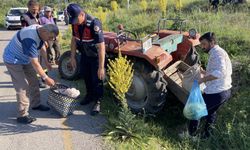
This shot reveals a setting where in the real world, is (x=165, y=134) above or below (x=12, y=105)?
below

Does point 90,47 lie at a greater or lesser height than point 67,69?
greater

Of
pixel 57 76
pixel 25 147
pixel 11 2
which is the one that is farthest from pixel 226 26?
pixel 11 2

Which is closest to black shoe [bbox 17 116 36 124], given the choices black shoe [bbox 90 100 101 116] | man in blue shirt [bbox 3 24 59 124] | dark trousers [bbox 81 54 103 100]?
man in blue shirt [bbox 3 24 59 124]

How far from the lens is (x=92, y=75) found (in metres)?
6.83

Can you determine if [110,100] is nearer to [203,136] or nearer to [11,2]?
[203,136]

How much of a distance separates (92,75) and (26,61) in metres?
1.26

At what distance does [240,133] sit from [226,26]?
6.90m

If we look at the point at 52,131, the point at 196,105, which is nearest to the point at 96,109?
the point at 52,131

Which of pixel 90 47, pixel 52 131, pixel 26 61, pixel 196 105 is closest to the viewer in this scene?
pixel 196 105

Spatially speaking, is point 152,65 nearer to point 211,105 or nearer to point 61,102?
point 211,105

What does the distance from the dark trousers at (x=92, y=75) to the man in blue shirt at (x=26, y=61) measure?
814mm

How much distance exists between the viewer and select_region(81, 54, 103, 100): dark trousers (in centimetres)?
675

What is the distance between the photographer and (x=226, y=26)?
40.0 feet

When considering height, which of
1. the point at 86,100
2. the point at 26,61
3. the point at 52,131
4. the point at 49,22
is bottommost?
the point at 52,131
